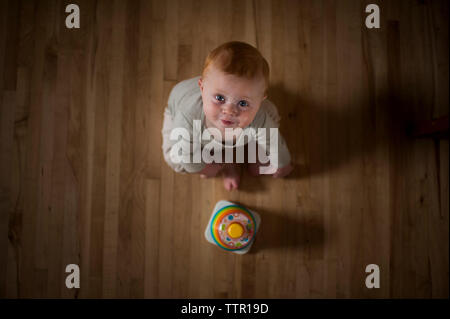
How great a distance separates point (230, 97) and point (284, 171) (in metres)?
0.40

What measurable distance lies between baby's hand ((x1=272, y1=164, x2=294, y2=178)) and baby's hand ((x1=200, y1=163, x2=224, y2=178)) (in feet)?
0.60

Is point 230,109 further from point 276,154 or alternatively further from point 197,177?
point 197,177

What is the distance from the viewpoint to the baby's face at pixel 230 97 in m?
0.64

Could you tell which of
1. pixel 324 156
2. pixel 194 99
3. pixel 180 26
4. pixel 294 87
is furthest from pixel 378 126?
pixel 180 26

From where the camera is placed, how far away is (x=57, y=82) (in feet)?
3.23

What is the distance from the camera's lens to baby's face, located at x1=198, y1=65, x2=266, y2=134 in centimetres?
64

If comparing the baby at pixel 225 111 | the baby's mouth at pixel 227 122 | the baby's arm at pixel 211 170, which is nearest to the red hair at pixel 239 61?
the baby at pixel 225 111

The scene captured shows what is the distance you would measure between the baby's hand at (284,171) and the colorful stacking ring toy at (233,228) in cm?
16

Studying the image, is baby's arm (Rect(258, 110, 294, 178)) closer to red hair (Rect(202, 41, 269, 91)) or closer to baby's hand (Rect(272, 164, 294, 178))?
baby's hand (Rect(272, 164, 294, 178))

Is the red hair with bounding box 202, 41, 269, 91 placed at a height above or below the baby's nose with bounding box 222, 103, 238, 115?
above

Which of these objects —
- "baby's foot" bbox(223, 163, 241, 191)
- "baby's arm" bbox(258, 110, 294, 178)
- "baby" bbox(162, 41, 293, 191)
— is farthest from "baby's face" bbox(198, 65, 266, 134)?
"baby's foot" bbox(223, 163, 241, 191)

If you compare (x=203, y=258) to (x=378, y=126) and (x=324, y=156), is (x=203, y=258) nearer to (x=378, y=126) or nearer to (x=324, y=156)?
(x=324, y=156)

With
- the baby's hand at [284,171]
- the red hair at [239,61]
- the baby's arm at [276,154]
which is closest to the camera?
the red hair at [239,61]

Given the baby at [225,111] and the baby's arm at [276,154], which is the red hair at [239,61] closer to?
the baby at [225,111]
